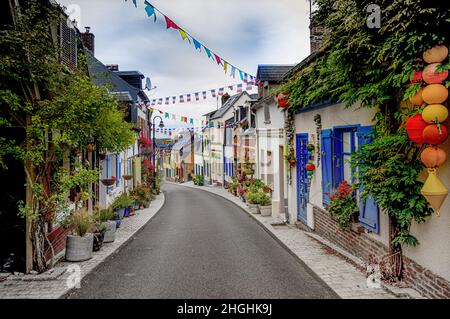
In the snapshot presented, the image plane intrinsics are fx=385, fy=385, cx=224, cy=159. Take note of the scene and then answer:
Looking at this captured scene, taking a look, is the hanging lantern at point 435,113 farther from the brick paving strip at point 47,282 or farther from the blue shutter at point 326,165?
the brick paving strip at point 47,282

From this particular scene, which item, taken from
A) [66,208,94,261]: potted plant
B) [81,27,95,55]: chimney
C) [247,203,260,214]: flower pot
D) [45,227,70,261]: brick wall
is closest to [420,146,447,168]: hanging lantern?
[66,208,94,261]: potted plant

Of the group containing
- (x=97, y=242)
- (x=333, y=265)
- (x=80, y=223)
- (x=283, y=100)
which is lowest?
(x=333, y=265)

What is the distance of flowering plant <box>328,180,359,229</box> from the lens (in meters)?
8.19

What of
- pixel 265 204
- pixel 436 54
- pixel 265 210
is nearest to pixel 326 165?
pixel 436 54

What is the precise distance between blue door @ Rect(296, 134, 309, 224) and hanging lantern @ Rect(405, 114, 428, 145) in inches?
263

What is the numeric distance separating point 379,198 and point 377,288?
149cm

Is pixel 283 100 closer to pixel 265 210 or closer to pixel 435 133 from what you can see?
pixel 265 210

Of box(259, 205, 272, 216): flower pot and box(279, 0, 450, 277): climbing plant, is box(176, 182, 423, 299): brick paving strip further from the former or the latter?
box(259, 205, 272, 216): flower pot

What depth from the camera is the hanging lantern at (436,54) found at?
4.88 meters

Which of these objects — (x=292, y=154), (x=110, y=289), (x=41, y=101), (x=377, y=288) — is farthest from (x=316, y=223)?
(x=41, y=101)

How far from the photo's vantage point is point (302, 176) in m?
12.5

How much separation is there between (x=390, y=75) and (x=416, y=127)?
1.07 metres

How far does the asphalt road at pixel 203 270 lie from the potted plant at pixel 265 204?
3078mm

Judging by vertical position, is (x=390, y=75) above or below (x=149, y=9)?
below
